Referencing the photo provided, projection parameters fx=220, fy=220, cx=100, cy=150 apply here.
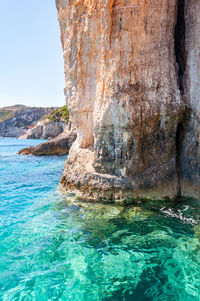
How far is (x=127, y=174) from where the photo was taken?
7980 millimetres

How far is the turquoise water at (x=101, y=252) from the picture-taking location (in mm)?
4105

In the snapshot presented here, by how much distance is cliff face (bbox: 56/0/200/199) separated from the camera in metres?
7.64

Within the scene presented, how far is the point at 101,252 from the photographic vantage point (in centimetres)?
514

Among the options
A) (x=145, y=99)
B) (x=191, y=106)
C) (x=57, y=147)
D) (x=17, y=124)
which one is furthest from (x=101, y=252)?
(x=17, y=124)

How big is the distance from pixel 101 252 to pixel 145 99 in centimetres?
510

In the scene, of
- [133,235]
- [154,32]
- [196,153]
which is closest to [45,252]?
[133,235]

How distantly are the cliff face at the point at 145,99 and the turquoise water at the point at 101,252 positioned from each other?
3.51 ft

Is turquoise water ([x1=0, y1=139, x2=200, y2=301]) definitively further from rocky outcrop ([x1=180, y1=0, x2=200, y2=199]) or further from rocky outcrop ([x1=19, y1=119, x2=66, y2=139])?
rocky outcrop ([x1=19, y1=119, x2=66, y2=139])

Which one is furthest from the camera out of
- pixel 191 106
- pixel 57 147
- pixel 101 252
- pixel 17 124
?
pixel 17 124

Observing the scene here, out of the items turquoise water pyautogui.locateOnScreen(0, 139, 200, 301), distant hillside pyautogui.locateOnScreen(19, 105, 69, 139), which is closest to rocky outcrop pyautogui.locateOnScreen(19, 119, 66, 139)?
distant hillside pyautogui.locateOnScreen(19, 105, 69, 139)

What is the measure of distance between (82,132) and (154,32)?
5007 millimetres

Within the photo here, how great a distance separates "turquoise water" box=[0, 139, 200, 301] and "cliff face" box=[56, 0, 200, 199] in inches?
42.1

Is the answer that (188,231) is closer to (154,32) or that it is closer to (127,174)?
(127,174)

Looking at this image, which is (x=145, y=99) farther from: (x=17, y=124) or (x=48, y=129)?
(x=17, y=124)
